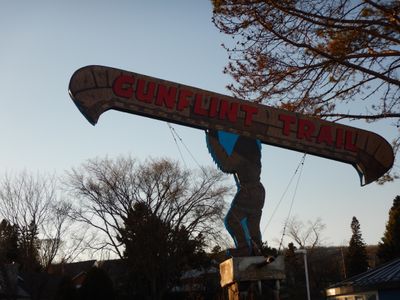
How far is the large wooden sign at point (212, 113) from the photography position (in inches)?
349

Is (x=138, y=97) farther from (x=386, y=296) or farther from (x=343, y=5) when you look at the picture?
(x=386, y=296)

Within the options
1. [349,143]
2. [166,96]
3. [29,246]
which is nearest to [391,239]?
[29,246]

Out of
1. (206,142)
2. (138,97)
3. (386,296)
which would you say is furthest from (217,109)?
(386,296)

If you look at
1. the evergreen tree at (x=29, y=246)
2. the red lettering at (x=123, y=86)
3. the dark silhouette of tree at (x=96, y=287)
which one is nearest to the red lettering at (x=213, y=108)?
the red lettering at (x=123, y=86)

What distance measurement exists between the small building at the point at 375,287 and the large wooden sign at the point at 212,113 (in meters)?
4.92

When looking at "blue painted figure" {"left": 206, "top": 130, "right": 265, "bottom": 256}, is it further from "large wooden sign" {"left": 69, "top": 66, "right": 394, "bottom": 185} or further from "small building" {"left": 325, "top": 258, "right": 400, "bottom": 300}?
"small building" {"left": 325, "top": 258, "right": 400, "bottom": 300}

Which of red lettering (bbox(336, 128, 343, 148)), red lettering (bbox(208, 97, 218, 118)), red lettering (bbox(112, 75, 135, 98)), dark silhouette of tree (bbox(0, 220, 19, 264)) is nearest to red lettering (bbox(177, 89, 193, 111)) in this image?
red lettering (bbox(208, 97, 218, 118))

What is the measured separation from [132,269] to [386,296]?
25.6 m

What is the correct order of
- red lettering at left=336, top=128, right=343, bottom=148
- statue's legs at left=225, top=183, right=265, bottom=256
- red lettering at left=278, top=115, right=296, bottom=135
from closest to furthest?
statue's legs at left=225, top=183, right=265, bottom=256 < red lettering at left=278, top=115, right=296, bottom=135 < red lettering at left=336, top=128, right=343, bottom=148

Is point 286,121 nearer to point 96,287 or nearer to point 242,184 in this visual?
point 242,184

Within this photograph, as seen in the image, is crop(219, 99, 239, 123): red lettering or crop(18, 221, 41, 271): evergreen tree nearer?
crop(219, 99, 239, 123): red lettering

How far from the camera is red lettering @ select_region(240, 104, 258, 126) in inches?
368

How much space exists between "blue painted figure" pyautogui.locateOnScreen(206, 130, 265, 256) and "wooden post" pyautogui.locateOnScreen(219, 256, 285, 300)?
1.32 ft

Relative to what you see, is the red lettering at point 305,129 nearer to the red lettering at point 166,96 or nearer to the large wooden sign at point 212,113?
the large wooden sign at point 212,113
